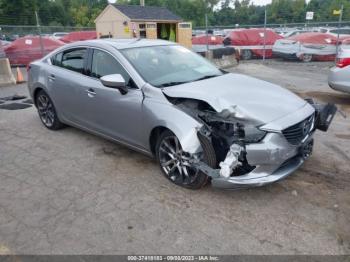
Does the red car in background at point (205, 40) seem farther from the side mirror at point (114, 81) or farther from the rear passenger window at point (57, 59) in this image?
the side mirror at point (114, 81)

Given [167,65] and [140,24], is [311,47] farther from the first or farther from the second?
[167,65]

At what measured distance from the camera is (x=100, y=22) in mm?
18656

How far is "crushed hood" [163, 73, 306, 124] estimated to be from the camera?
3391 millimetres

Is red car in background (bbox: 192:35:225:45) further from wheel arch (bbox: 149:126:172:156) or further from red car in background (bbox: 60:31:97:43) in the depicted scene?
wheel arch (bbox: 149:126:172:156)

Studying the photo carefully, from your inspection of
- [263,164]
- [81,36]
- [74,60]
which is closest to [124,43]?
[74,60]

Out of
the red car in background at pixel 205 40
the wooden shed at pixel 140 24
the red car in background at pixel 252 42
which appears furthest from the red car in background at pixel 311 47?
the wooden shed at pixel 140 24

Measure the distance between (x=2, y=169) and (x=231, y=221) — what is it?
3.16 meters

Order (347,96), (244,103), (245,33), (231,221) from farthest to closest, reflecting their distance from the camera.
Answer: (245,33) → (347,96) → (244,103) → (231,221)

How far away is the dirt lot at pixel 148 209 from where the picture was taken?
2887mm

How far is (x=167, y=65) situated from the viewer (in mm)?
4395

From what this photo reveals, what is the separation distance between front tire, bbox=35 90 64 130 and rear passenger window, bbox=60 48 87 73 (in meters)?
0.77

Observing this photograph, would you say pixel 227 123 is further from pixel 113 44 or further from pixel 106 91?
pixel 113 44

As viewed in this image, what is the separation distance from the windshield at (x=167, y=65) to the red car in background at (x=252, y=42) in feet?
46.8

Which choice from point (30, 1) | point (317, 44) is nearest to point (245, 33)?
point (317, 44)
